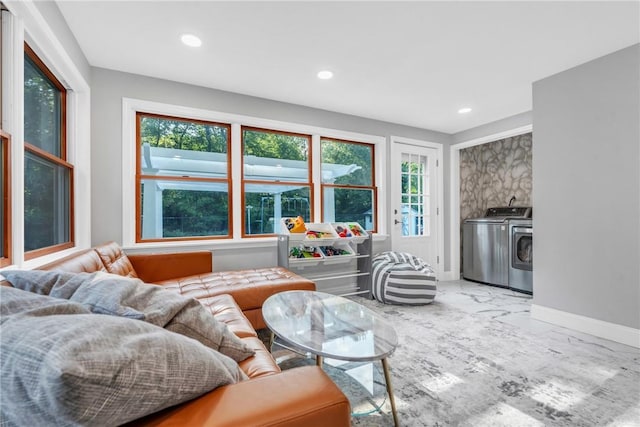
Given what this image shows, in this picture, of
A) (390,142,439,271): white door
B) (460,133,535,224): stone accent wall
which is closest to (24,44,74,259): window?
(390,142,439,271): white door

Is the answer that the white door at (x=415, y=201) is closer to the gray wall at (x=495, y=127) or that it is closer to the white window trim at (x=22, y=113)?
the gray wall at (x=495, y=127)

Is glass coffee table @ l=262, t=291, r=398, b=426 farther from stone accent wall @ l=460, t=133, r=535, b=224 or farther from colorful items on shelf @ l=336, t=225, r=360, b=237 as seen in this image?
stone accent wall @ l=460, t=133, r=535, b=224

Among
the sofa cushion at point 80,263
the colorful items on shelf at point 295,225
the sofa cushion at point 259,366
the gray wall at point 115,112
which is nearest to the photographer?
the sofa cushion at point 259,366

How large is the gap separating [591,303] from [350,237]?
228 cm

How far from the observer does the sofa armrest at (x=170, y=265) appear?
8.46 feet

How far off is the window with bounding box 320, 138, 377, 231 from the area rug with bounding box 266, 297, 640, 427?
5.93 feet

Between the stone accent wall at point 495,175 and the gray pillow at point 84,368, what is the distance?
5301mm

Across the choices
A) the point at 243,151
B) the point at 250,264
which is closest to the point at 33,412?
the point at 250,264

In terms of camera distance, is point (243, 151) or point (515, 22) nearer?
point (515, 22)

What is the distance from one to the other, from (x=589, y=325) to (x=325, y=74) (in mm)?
3274

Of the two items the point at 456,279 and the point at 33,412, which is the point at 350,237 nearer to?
the point at 456,279

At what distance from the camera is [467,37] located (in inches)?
88.2

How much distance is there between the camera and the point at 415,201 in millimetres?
4641

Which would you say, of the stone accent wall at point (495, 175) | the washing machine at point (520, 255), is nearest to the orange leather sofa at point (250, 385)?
the washing machine at point (520, 255)
